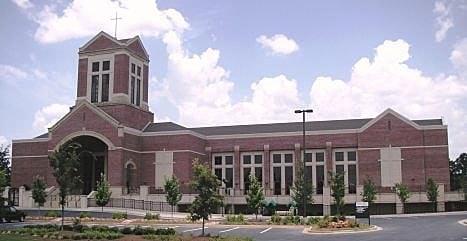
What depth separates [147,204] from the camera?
196ft

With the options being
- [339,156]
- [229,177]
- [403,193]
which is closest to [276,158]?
[229,177]

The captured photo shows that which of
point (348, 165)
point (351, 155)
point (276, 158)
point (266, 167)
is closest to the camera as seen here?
point (348, 165)

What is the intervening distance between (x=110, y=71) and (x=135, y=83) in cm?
369

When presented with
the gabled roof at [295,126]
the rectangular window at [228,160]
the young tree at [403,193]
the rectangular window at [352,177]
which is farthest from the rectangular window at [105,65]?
the young tree at [403,193]

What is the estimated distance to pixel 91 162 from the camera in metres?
68.1

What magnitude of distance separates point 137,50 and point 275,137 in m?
19.9

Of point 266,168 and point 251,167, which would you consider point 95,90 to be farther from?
point 266,168

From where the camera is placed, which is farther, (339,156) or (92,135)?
(339,156)

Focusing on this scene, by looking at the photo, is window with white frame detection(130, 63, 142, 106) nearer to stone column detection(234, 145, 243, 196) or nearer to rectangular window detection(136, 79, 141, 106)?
rectangular window detection(136, 79, 141, 106)

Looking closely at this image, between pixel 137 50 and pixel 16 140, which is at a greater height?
pixel 137 50

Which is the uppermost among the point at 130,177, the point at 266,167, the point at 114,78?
the point at 114,78

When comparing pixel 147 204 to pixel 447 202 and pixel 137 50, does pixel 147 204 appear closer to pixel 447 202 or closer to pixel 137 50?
pixel 137 50

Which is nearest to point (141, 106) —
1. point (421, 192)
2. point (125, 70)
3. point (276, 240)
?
point (125, 70)

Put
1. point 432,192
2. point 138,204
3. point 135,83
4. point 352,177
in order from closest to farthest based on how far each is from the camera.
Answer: point 432,192
point 138,204
point 352,177
point 135,83
